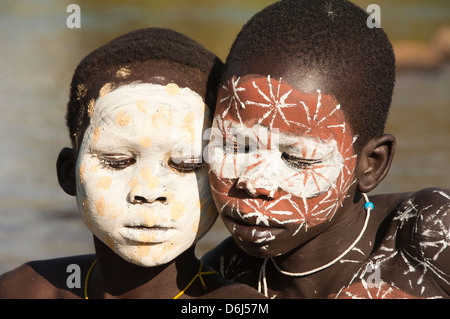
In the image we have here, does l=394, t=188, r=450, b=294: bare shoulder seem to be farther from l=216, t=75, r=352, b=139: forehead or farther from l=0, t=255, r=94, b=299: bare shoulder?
l=0, t=255, r=94, b=299: bare shoulder

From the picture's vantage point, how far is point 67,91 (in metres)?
12.0

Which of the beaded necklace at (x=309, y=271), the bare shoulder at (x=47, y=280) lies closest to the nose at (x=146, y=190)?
the bare shoulder at (x=47, y=280)

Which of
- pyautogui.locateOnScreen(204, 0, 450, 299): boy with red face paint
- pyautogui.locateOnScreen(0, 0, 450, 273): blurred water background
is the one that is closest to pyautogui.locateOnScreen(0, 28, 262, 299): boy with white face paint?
pyautogui.locateOnScreen(204, 0, 450, 299): boy with red face paint

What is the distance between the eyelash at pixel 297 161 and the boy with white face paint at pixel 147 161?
36 cm

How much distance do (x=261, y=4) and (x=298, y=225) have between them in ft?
34.1

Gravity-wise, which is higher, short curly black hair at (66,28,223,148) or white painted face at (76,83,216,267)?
short curly black hair at (66,28,223,148)

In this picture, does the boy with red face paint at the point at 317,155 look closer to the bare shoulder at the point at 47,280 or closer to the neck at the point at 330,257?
the neck at the point at 330,257

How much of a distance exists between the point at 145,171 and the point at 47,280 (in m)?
0.90

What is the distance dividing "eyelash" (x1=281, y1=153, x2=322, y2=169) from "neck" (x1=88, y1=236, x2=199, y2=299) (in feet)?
2.02

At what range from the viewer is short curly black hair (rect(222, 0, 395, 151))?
3.43 meters

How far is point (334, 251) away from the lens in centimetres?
387

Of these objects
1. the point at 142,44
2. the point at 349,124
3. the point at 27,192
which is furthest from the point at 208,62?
the point at 27,192

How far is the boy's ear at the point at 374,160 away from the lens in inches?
144
